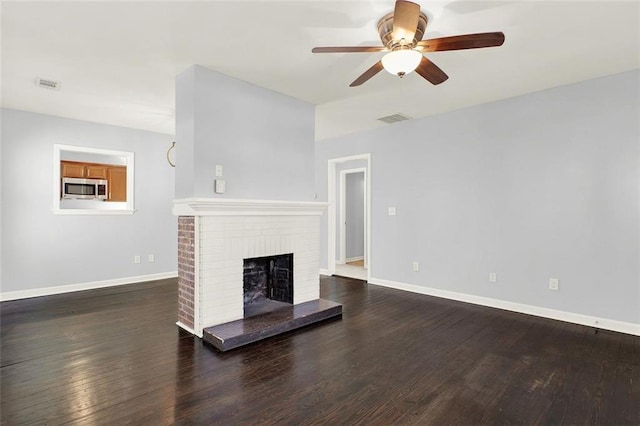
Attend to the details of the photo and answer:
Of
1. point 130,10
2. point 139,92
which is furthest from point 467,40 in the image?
point 139,92

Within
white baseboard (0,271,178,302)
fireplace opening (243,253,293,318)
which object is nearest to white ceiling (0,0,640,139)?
fireplace opening (243,253,293,318)

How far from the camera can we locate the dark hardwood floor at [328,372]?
6.34 ft

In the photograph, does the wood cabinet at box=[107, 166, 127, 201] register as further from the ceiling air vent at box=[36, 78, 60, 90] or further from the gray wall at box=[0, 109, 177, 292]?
the ceiling air vent at box=[36, 78, 60, 90]

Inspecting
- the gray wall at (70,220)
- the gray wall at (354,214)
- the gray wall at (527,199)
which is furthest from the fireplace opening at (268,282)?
the gray wall at (354,214)

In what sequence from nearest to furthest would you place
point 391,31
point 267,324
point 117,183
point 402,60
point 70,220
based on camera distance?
point 402,60, point 391,31, point 267,324, point 70,220, point 117,183

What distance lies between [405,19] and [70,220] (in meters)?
5.13

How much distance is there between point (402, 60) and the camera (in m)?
2.06

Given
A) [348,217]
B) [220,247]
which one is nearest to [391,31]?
[220,247]

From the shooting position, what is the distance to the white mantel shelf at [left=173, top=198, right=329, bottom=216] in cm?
299

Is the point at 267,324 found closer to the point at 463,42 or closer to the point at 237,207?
the point at 237,207

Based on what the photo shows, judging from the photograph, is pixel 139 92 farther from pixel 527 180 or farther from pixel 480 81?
pixel 527 180

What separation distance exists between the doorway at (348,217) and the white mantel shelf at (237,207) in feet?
6.69

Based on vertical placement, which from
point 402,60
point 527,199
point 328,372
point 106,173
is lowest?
point 328,372

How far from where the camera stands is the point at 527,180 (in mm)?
3828
